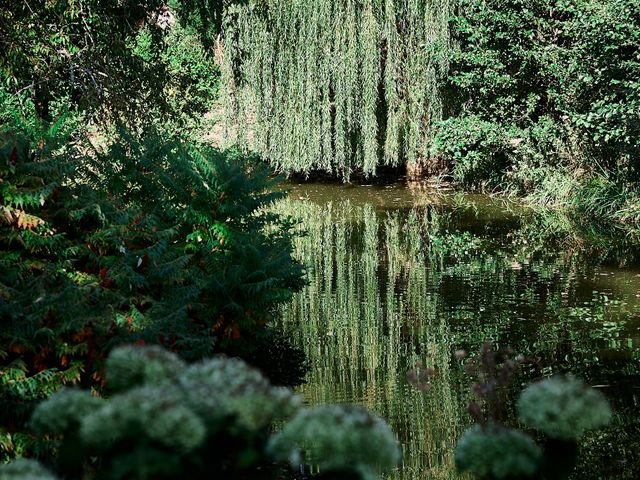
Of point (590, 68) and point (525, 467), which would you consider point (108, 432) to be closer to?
point (525, 467)

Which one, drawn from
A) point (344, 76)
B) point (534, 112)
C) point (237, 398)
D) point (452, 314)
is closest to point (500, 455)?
point (237, 398)

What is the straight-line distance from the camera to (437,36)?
18.6m

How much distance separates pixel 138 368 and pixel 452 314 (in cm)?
802

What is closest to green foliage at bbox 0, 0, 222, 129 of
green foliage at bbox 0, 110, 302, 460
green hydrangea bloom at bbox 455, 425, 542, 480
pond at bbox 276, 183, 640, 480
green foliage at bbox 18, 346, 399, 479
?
green foliage at bbox 0, 110, 302, 460

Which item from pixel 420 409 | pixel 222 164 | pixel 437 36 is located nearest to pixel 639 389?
pixel 420 409

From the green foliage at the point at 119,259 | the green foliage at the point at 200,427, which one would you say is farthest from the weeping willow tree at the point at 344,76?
the green foliage at the point at 200,427

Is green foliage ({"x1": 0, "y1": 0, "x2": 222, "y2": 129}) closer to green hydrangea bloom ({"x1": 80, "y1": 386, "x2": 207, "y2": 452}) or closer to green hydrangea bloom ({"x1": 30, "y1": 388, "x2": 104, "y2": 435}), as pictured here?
green hydrangea bloom ({"x1": 30, "y1": 388, "x2": 104, "y2": 435})

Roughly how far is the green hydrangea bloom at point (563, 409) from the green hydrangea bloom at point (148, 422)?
1.74ft

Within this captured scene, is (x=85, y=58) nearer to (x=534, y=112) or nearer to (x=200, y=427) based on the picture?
(x=200, y=427)

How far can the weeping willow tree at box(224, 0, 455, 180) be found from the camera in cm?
1855

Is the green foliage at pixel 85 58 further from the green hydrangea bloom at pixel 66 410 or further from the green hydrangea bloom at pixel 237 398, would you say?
the green hydrangea bloom at pixel 237 398

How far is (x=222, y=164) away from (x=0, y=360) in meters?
3.29

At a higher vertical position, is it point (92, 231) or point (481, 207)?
point (92, 231)

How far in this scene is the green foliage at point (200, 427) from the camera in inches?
47.2
